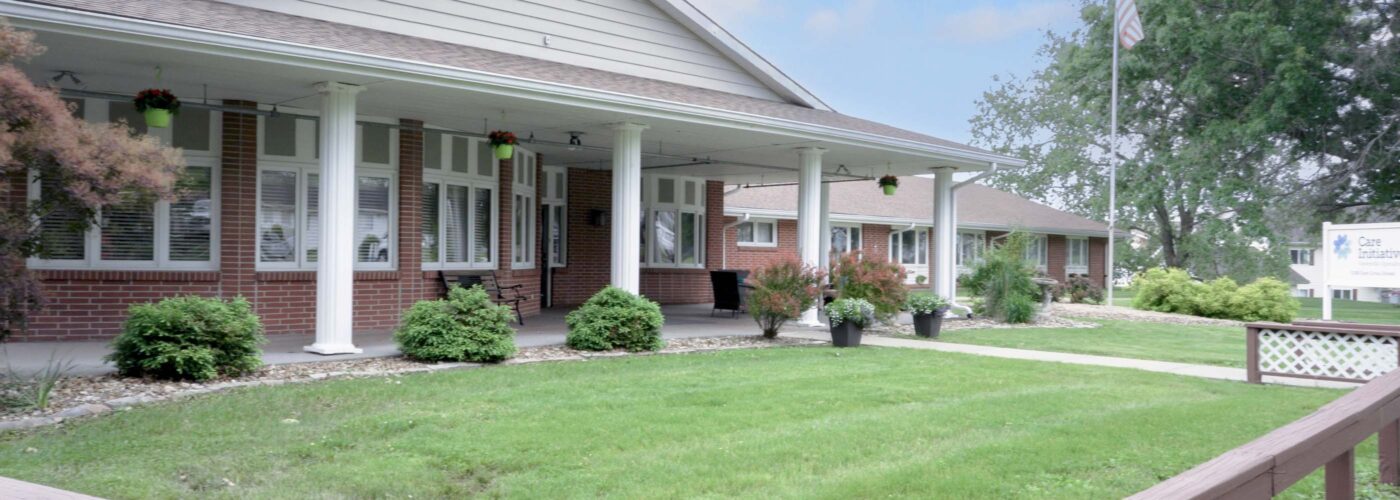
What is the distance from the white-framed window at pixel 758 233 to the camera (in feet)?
81.3

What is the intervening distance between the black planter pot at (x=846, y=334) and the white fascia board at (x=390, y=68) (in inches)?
106

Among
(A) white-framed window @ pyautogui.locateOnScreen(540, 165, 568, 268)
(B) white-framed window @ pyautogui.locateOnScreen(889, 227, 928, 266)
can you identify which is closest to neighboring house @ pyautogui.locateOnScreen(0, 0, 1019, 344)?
(A) white-framed window @ pyautogui.locateOnScreen(540, 165, 568, 268)

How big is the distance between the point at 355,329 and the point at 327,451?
6.92 metres

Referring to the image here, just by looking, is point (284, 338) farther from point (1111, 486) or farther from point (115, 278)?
point (1111, 486)

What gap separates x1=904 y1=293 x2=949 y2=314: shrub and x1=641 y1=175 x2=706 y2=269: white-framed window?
7.08m

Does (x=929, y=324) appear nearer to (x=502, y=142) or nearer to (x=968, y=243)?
(x=502, y=142)

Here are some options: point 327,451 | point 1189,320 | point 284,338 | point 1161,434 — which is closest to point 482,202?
point 284,338

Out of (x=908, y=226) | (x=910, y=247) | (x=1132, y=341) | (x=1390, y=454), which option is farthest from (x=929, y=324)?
(x=910, y=247)

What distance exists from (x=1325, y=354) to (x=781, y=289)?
6.27m

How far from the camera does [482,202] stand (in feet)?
47.8

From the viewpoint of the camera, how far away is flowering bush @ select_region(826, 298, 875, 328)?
511 inches

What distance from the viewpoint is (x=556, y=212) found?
1928cm

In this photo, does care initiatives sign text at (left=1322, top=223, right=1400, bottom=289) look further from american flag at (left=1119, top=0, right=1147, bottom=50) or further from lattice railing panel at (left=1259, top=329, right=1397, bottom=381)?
american flag at (left=1119, top=0, right=1147, bottom=50)

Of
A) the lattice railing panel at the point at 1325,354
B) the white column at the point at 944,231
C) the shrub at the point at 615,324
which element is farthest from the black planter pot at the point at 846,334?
the white column at the point at 944,231
